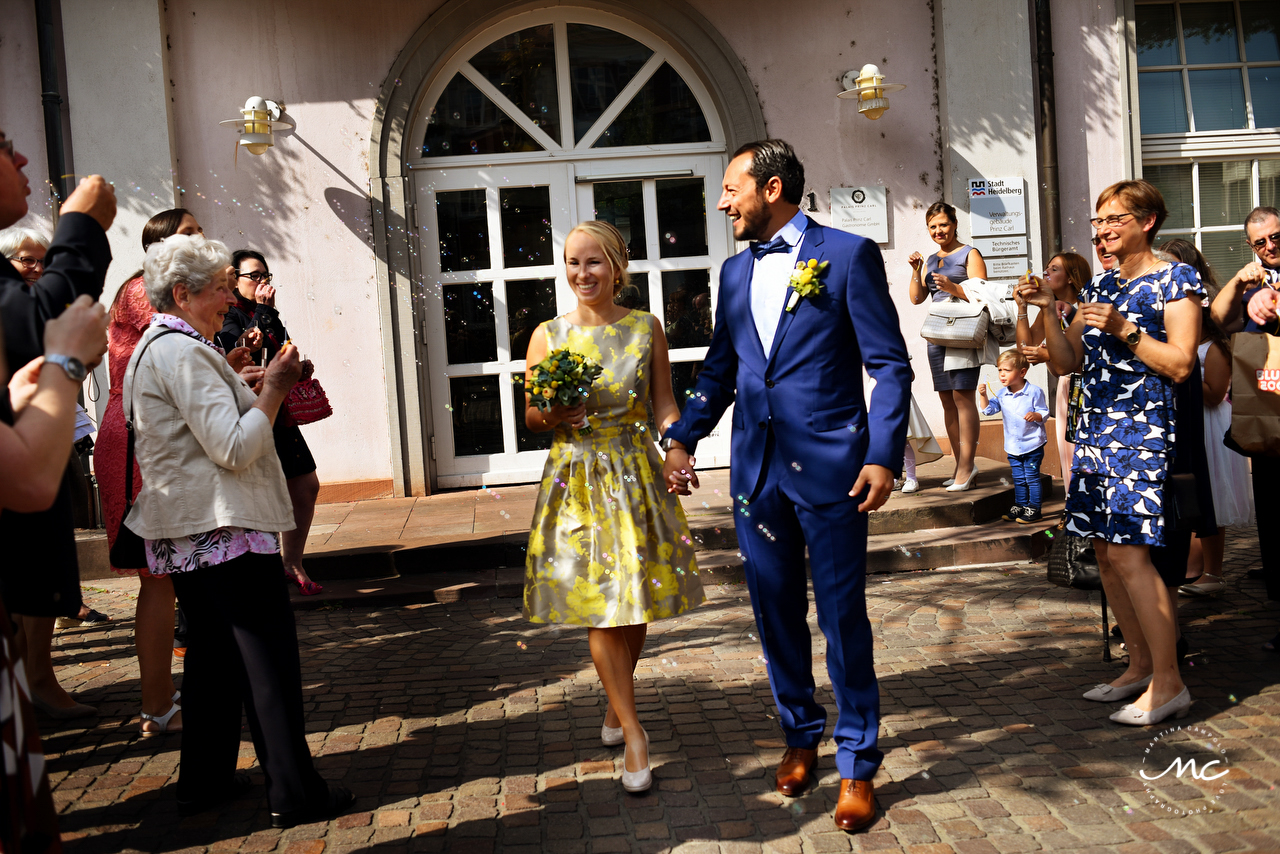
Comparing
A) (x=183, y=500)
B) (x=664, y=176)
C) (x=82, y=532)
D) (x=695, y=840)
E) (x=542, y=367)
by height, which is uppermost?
(x=664, y=176)

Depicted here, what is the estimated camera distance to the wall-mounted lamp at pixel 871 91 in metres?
8.74

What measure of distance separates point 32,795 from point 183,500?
1350mm

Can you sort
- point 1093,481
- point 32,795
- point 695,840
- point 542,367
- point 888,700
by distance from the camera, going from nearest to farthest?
point 32,795
point 695,840
point 542,367
point 1093,481
point 888,700

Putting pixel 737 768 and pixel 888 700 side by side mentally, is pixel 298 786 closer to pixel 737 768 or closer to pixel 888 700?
pixel 737 768

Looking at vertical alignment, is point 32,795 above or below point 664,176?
below

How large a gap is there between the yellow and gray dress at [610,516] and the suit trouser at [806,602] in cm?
35

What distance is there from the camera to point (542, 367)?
361 centimetres

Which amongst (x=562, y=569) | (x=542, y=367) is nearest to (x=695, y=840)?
(x=562, y=569)

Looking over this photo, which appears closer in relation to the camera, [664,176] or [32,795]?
[32,795]

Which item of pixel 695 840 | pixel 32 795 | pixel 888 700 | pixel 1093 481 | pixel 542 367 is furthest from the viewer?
pixel 888 700

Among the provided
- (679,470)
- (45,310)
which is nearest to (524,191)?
(679,470)

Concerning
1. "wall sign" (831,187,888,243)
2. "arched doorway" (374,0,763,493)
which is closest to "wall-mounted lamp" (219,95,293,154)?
"arched doorway" (374,0,763,493)

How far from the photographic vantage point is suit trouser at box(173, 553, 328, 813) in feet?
10.8

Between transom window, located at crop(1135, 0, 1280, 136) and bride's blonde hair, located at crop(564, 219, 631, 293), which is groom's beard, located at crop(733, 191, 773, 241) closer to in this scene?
bride's blonde hair, located at crop(564, 219, 631, 293)
